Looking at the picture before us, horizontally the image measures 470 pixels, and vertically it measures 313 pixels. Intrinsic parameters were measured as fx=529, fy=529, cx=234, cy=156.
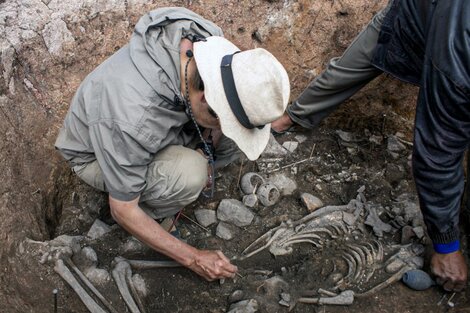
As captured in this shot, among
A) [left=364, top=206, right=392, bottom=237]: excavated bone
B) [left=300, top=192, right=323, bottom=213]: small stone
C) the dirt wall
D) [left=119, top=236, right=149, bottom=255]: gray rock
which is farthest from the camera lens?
[left=300, top=192, right=323, bottom=213]: small stone

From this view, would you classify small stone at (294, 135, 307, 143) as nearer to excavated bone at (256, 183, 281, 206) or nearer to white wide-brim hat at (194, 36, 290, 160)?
excavated bone at (256, 183, 281, 206)

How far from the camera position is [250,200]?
3820 mm

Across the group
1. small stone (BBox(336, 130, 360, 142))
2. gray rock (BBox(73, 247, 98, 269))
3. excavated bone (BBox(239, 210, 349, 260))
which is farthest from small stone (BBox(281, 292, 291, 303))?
small stone (BBox(336, 130, 360, 142))

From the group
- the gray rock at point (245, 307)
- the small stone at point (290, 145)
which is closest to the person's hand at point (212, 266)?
the gray rock at point (245, 307)

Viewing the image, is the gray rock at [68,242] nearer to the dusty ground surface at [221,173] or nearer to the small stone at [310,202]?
the dusty ground surface at [221,173]

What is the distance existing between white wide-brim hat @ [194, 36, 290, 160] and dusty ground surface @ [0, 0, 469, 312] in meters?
1.17

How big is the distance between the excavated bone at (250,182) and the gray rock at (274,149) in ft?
1.02

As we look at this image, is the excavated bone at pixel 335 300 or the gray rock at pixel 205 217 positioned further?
the gray rock at pixel 205 217

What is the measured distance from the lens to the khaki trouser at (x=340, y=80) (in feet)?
11.8

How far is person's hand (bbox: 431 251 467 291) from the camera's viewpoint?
3.11m

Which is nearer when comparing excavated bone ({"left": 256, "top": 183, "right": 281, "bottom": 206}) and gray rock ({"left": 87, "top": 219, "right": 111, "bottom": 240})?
gray rock ({"left": 87, "top": 219, "right": 111, "bottom": 240})

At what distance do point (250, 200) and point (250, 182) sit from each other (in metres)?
0.15

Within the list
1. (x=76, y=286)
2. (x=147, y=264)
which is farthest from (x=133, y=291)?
(x=76, y=286)

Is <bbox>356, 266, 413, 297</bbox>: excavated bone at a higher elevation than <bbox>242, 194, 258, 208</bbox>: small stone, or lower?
lower
